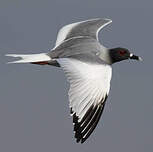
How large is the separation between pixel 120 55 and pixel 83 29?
0.71m

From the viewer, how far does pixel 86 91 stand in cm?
593

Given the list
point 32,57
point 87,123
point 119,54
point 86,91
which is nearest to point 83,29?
point 119,54

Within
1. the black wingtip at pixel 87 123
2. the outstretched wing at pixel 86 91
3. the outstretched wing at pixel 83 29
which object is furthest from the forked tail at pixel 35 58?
the black wingtip at pixel 87 123

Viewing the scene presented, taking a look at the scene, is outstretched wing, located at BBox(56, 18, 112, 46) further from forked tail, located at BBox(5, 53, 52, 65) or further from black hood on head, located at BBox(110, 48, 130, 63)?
forked tail, located at BBox(5, 53, 52, 65)

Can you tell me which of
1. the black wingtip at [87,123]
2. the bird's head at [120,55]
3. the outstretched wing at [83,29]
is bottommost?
the black wingtip at [87,123]

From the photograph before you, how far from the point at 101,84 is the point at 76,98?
0.48 meters

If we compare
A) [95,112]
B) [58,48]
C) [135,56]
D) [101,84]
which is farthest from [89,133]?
[135,56]

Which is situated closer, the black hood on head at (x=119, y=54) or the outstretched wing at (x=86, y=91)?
the outstretched wing at (x=86, y=91)

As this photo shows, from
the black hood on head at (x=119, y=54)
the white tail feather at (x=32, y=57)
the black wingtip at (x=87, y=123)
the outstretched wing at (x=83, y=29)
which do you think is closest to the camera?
the black wingtip at (x=87, y=123)

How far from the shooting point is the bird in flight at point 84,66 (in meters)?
5.72

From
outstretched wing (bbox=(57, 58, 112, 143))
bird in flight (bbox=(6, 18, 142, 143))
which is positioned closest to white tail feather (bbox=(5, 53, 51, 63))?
bird in flight (bbox=(6, 18, 142, 143))

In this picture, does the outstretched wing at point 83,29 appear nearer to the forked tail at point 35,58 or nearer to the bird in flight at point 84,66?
the bird in flight at point 84,66

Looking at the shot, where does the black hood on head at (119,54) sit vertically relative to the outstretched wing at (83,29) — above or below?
below

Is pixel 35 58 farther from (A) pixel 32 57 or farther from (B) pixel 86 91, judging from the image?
(B) pixel 86 91
